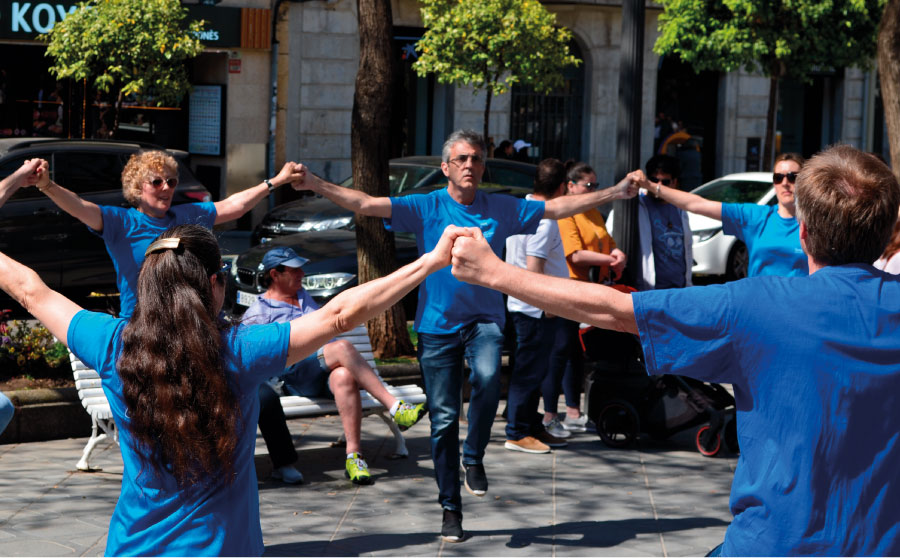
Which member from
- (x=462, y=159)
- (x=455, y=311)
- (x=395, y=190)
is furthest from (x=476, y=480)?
(x=395, y=190)

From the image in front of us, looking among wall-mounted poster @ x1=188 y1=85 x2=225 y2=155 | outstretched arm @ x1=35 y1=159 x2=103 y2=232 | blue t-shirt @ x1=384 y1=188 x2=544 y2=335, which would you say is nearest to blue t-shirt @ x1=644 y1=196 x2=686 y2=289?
blue t-shirt @ x1=384 y1=188 x2=544 y2=335

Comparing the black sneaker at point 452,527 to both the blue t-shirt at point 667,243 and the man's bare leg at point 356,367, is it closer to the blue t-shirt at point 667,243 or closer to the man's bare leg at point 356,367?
the man's bare leg at point 356,367

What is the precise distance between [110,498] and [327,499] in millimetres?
1113

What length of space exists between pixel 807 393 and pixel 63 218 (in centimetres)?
993

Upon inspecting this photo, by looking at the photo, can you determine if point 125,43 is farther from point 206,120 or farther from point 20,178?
point 20,178

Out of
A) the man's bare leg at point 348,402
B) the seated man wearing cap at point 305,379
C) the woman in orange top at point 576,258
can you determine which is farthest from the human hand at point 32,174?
the woman in orange top at point 576,258

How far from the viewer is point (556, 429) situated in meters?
7.89

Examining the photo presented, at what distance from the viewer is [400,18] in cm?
2252

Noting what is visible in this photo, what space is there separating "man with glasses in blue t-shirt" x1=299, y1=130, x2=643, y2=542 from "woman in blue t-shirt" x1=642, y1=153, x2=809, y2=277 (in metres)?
0.98

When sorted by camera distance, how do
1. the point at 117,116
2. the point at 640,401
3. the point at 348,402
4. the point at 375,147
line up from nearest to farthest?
the point at 348,402 → the point at 640,401 → the point at 375,147 → the point at 117,116

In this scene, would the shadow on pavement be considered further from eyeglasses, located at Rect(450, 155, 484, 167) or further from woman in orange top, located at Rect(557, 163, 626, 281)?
woman in orange top, located at Rect(557, 163, 626, 281)

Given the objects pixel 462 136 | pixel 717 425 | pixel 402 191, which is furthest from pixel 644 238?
pixel 402 191

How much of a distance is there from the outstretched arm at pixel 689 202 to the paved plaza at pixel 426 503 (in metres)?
1.55

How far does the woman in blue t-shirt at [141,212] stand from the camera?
582cm
